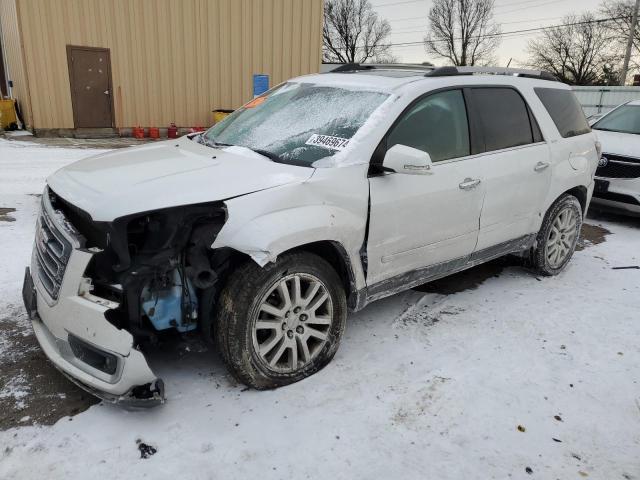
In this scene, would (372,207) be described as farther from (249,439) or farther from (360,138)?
(249,439)

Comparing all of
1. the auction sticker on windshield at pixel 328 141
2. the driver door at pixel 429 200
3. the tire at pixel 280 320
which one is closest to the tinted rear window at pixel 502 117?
the driver door at pixel 429 200

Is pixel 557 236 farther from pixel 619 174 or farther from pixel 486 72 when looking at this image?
pixel 619 174

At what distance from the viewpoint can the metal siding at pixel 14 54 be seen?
11.9m

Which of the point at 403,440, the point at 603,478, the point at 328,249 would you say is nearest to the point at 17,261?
the point at 328,249

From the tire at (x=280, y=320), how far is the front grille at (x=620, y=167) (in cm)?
539

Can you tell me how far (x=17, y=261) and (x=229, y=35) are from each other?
1138 centimetres

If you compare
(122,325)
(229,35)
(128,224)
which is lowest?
(122,325)

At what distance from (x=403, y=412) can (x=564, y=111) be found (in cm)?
327

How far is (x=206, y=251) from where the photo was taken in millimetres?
2715

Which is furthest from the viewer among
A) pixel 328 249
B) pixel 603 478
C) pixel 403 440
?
pixel 328 249

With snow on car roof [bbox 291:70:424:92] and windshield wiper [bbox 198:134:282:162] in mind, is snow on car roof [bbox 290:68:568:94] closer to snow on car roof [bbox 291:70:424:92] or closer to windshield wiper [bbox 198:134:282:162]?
snow on car roof [bbox 291:70:424:92]

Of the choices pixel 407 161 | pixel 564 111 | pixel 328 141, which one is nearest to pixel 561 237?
pixel 564 111

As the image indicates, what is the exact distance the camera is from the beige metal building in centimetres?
1207

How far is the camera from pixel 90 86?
504 inches
